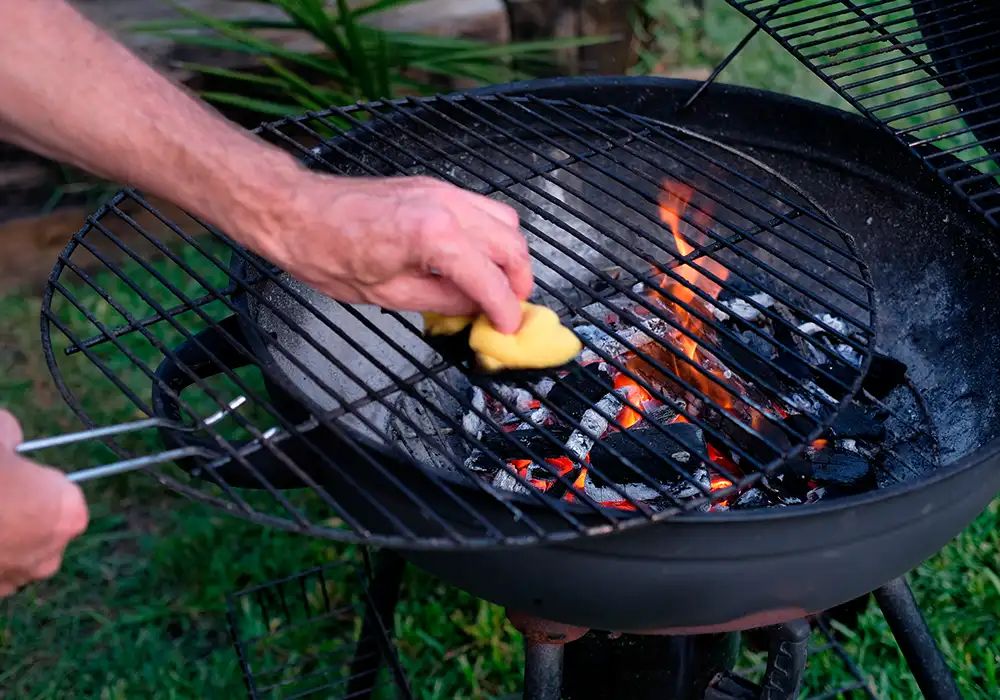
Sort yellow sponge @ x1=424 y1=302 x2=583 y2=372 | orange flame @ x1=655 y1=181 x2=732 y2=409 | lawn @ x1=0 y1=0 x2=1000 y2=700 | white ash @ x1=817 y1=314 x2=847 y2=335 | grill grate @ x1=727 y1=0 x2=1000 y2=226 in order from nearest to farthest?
yellow sponge @ x1=424 y1=302 x2=583 y2=372, grill grate @ x1=727 y1=0 x2=1000 y2=226, orange flame @ x1=655 y1=181 x2=732 y2=409, white ash @ x1=817 y1=314 x2=847 y2=335, lawn @ x1=0 y1=0 x2=1000 y2=700

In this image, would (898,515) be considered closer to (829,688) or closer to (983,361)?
(983,361)

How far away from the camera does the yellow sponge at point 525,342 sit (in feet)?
4.31

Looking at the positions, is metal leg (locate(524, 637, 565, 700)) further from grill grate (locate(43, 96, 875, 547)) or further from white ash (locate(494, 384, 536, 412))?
white ash (locate(494, 384, 536, 412))

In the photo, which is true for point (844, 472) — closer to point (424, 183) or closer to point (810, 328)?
point (810, 328)

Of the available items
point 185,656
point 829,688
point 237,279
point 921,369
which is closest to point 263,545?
point 185,656

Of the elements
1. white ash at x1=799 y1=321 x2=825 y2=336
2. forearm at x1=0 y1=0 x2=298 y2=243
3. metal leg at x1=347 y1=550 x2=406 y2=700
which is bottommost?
metal leg at x1=347 y1=550 x2=406 y2=700

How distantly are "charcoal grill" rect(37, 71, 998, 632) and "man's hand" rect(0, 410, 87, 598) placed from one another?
156 mm

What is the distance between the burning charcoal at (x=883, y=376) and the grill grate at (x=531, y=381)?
0.06 m

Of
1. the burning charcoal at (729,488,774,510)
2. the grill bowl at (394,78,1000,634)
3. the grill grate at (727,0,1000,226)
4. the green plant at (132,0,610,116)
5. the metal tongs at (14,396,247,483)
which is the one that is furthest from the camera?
the green plant at (132,0,610,116)

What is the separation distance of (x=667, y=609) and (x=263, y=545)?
5.35 feet

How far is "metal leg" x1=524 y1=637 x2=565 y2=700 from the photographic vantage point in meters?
1.50

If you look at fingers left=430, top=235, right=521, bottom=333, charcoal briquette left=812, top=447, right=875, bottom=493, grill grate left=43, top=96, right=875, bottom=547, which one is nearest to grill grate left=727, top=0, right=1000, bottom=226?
grill grate left=43, top=96, right=875, bottom=547

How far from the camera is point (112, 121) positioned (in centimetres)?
125

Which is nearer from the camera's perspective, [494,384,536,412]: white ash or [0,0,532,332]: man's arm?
[0,0,532,332]: man's arm
